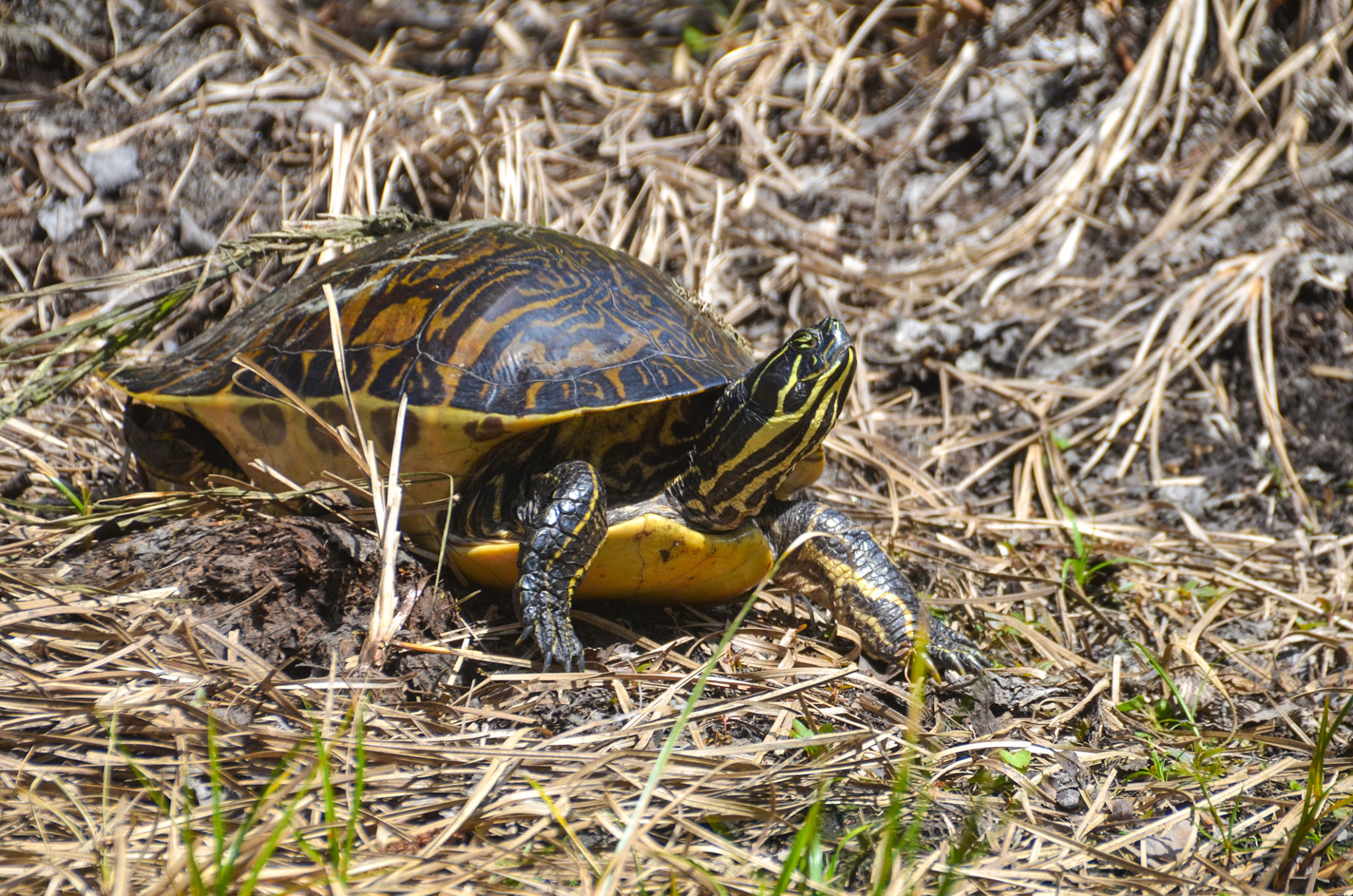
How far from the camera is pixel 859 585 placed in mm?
2750

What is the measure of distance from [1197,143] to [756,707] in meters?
4.57

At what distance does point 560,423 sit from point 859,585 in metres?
1.00

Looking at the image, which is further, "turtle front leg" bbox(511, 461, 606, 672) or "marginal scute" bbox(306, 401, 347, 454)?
"marginal scute" bbox(306, 401, 347, 454)

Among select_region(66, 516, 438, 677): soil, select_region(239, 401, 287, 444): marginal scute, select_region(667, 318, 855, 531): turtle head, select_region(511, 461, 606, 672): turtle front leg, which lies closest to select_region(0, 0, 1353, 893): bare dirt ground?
select_region(66, 516, 438, 677): soil

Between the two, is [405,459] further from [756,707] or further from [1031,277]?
[1031,277]

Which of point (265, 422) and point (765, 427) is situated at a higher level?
point (765, 427)

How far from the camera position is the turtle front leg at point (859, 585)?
267 cm

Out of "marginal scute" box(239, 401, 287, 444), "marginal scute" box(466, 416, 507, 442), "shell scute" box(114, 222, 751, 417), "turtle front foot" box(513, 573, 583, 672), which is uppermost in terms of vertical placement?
"shell scute" box(114, 222, 751, 417)

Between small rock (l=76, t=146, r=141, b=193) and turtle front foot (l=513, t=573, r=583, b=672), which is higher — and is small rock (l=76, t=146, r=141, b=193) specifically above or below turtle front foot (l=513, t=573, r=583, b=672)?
above

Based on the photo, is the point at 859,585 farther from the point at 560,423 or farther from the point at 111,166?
the point at 111,166

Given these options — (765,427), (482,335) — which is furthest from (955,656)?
(482,335)

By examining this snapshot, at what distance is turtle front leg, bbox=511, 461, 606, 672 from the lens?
2.40 meters

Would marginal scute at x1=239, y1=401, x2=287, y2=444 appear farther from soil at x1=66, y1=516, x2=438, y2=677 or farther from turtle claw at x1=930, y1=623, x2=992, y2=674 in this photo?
turtle claw at x1=930, y1=623, x2=992, y2=674

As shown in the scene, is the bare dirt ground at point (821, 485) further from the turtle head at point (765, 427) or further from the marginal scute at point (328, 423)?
the turtle head at point (765, 427)
